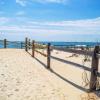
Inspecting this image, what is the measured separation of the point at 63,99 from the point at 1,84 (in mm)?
2681

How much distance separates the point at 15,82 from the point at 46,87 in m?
1.34

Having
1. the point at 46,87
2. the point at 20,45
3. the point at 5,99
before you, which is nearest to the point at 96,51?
the point at 46,87

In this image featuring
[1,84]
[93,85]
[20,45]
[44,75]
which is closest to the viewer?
[93,85]

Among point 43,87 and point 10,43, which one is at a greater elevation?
point 10,43

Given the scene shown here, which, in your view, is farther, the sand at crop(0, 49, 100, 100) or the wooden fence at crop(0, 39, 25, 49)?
the wooden fence at crop(0, 39, 25, 49)

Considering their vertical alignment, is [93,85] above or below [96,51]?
below

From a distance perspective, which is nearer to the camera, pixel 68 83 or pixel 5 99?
pixel 5 99

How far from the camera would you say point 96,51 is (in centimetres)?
717

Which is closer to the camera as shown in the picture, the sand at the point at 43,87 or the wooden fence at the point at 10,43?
the sand at the point at 43,87

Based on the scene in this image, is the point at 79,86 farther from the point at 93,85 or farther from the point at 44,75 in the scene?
the point at 44,75

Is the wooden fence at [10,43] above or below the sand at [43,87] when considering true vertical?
above

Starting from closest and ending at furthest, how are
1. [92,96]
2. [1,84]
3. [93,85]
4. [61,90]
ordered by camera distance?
[92,96] < [93,85] < [61,90] < [1,84]

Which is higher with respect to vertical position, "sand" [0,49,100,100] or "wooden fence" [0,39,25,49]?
"wooden fence" [0,39,25,49]

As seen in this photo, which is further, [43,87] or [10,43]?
[10,43]
